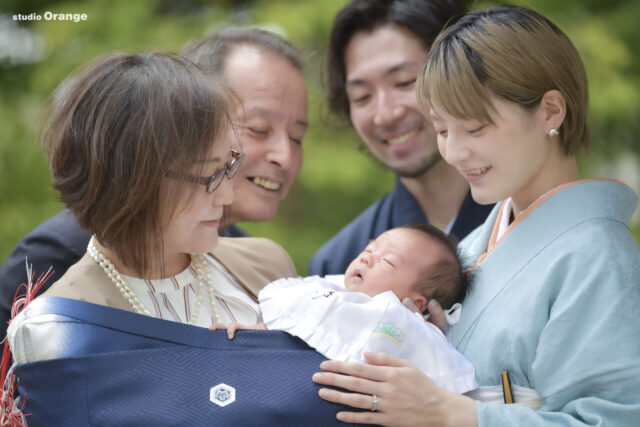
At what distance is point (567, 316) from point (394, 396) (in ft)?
1.49

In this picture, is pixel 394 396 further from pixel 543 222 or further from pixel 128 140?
pixel 128 140

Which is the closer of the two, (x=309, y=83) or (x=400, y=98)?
(x=400, y=98)

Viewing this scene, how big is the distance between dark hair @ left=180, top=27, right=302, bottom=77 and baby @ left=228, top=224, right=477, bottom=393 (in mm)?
1156

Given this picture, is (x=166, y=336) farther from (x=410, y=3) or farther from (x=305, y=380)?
(x=410, y=3)

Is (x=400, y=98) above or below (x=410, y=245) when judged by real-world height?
above

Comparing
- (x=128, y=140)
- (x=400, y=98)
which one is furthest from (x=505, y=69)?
(x=400, y=98)

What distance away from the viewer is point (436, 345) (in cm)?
204

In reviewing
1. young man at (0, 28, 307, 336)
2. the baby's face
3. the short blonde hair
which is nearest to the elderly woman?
the baby's face

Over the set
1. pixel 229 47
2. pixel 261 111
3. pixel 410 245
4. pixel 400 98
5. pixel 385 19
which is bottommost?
pixel 410 245

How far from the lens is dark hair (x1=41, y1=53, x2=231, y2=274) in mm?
1914

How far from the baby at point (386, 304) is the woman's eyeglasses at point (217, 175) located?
0.37 metres

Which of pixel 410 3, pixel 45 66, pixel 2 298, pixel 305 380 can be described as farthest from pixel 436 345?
pixel 45 66

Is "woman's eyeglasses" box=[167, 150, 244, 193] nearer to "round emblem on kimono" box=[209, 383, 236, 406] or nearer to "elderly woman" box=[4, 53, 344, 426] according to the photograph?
"elderly woman" box=[4, 53, 344, 426]

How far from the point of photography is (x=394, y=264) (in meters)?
2.26
